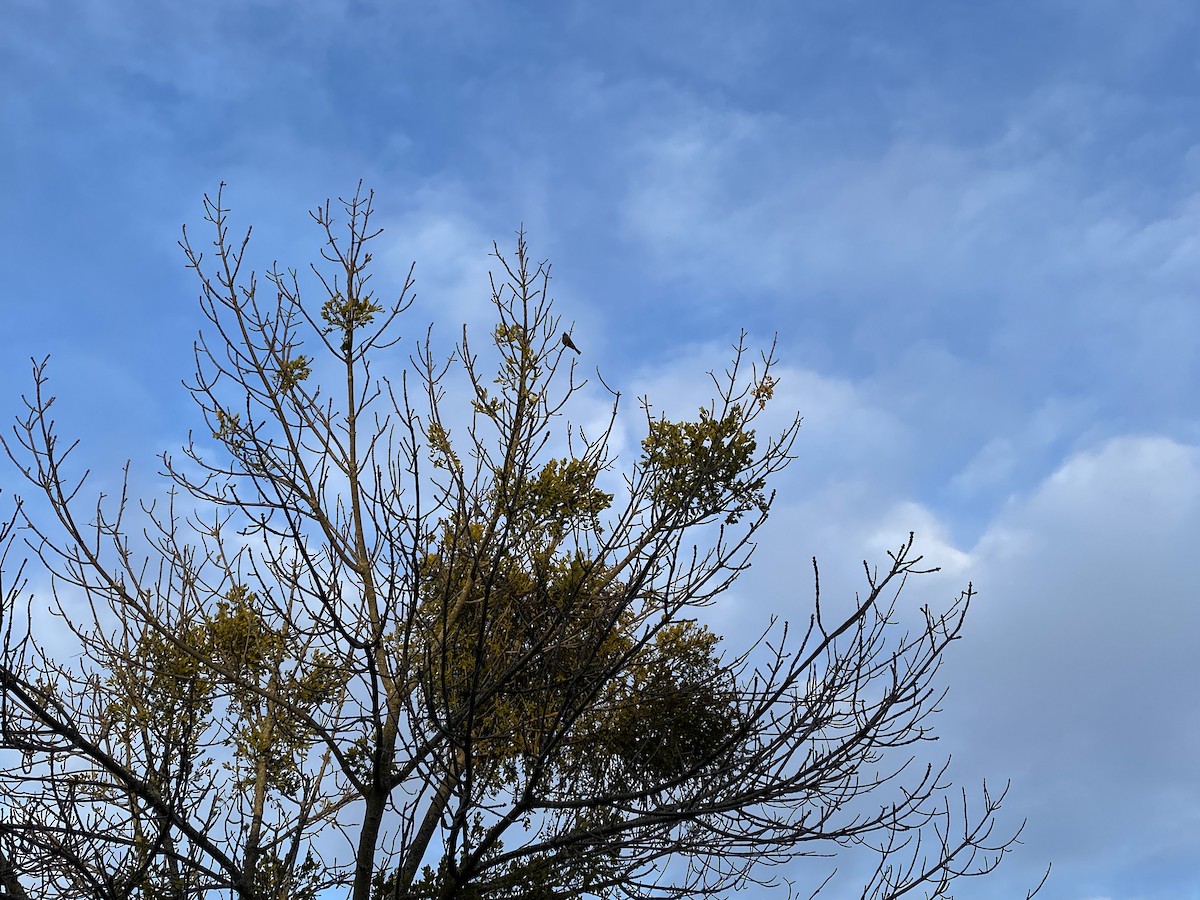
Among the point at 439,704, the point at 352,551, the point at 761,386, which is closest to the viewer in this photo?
the point at 439,704

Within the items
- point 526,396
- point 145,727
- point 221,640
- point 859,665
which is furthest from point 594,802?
point 221,640

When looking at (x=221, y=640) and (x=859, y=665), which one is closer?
(x=859, y=665)

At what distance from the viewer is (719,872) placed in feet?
18.9

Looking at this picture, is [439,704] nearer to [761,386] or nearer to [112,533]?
[112,533]

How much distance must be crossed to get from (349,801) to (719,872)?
323 centimetres

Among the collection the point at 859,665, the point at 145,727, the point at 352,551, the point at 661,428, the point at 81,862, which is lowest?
the point at 81,862

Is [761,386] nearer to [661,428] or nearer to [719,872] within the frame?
[661,428]

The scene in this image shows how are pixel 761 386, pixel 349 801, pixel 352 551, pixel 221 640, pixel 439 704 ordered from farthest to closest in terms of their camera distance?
pixel 221 640 < pixel 349 801 < pixel 761 386 < pixel 352 551 < pixel 439 704

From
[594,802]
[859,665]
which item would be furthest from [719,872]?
[859,665]

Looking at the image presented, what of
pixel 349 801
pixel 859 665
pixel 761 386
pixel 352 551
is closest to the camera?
pixel 859 665

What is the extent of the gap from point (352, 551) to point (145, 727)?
188 centimetres

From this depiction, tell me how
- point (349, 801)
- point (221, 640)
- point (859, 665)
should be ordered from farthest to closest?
point (221, 640)
point (349, 801)
point (859, 665)

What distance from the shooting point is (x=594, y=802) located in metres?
5.17

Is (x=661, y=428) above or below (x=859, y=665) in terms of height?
above
